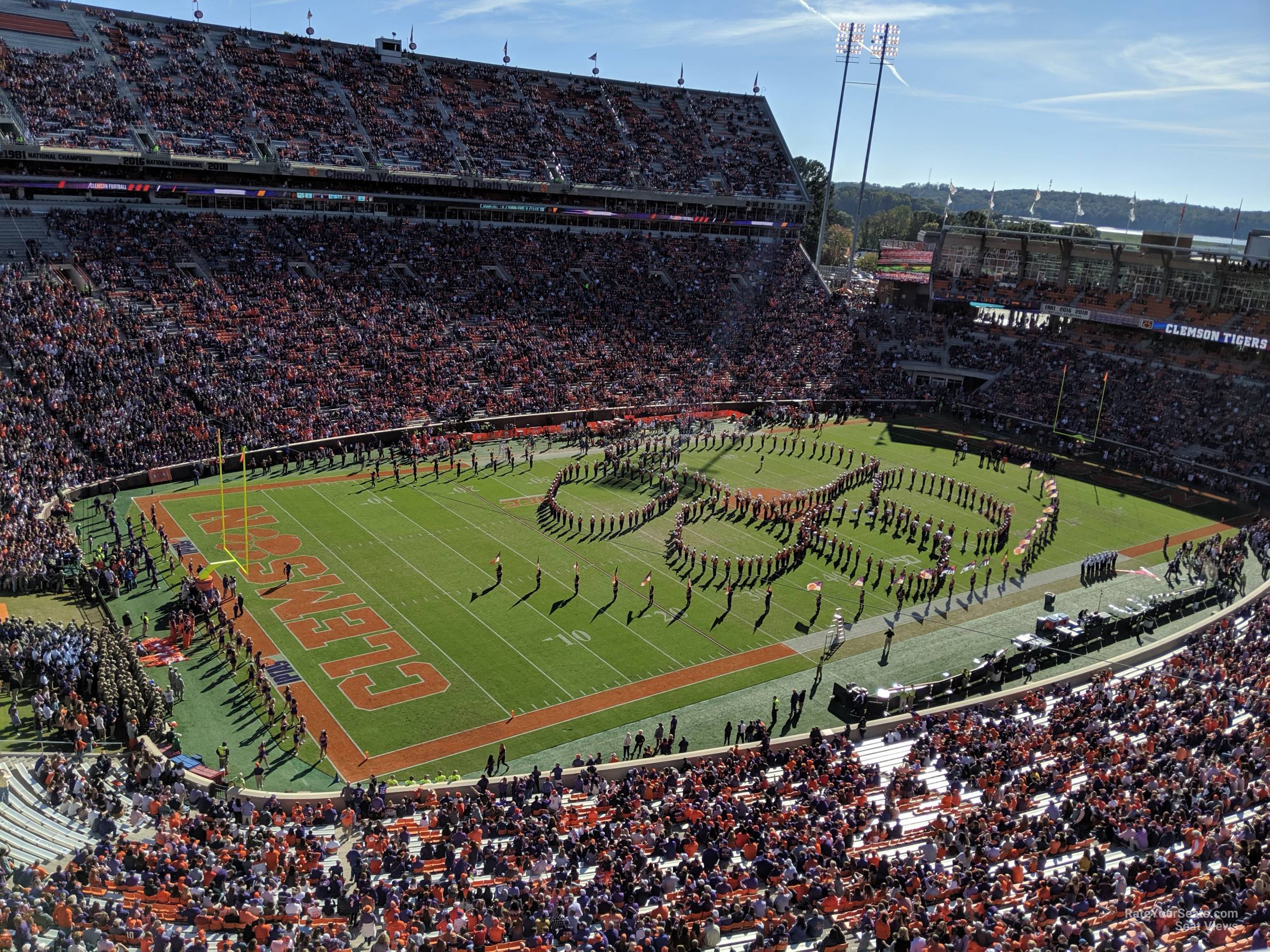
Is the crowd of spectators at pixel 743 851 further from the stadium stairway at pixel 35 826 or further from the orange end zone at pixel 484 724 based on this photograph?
the orange end zone at pixel 484 724

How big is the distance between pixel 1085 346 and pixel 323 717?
4760 centimetres

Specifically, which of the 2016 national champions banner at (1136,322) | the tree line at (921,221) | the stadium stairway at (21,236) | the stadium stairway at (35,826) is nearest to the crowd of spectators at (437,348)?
the stadium stairway at (21,236)

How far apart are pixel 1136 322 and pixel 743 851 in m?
46.9

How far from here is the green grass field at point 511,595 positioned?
72.8ft

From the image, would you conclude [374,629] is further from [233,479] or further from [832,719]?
[233,479]

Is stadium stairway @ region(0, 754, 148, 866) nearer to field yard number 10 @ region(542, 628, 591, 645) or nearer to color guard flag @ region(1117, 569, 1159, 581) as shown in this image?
field yard number 10 @ region(542, 628, 591, 645)

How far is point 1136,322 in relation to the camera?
5272cm

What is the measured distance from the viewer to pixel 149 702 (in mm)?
19672

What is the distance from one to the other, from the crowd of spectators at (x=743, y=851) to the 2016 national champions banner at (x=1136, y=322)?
33.5 m

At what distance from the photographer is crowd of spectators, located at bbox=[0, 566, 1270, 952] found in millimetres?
12812

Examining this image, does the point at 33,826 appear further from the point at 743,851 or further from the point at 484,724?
the point at 743,851

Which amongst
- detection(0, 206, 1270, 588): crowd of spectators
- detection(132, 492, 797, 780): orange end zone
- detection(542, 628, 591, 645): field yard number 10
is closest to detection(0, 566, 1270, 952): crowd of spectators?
detection(132, 492, 797, 780): orange end zone

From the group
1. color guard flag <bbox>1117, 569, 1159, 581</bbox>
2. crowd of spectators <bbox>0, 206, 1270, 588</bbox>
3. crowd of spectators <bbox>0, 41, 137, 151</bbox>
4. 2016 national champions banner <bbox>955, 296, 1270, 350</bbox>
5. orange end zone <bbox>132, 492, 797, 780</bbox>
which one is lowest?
orange end zone <bbox>132, 492, 797, 780</bbox>

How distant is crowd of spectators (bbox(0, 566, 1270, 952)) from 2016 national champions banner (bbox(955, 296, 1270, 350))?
33.5m
